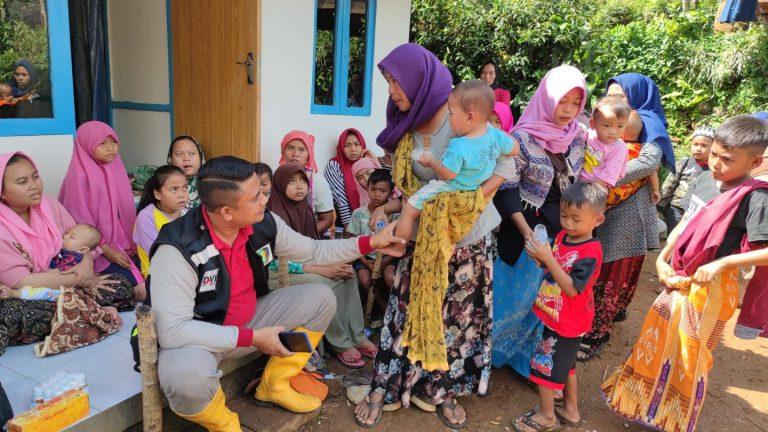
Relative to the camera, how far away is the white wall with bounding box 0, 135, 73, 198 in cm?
317

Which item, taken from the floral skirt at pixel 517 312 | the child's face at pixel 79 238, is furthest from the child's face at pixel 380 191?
the child's face at pixel 79 238

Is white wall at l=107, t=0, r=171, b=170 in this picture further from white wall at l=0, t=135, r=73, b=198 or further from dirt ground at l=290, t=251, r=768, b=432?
dirt ground at l=290, t=251, r=768, b=432

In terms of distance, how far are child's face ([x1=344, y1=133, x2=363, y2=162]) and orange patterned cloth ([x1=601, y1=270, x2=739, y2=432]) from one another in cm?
321

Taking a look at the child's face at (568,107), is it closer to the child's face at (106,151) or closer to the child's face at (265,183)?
the child's face at (265,183)

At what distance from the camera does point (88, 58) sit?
513cm

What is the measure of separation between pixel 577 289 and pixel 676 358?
73 cm

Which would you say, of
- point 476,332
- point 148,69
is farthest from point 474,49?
point 476,332

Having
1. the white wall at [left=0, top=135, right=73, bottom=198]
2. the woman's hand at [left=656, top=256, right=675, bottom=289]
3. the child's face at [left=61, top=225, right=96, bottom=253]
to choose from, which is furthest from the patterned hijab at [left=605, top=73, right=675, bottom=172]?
the white wall at [left=0, top=135, right=73, bottom=198]

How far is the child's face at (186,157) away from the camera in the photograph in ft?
12.2

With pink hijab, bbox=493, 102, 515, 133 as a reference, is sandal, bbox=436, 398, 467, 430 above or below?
below

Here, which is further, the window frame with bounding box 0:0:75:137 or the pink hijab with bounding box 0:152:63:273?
the window frame with bounding box 0:0:75:137

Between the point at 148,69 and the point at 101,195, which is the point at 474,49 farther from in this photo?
the point at 101,195

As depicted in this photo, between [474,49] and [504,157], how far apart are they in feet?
25.2

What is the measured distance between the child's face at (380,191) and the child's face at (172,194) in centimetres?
129
